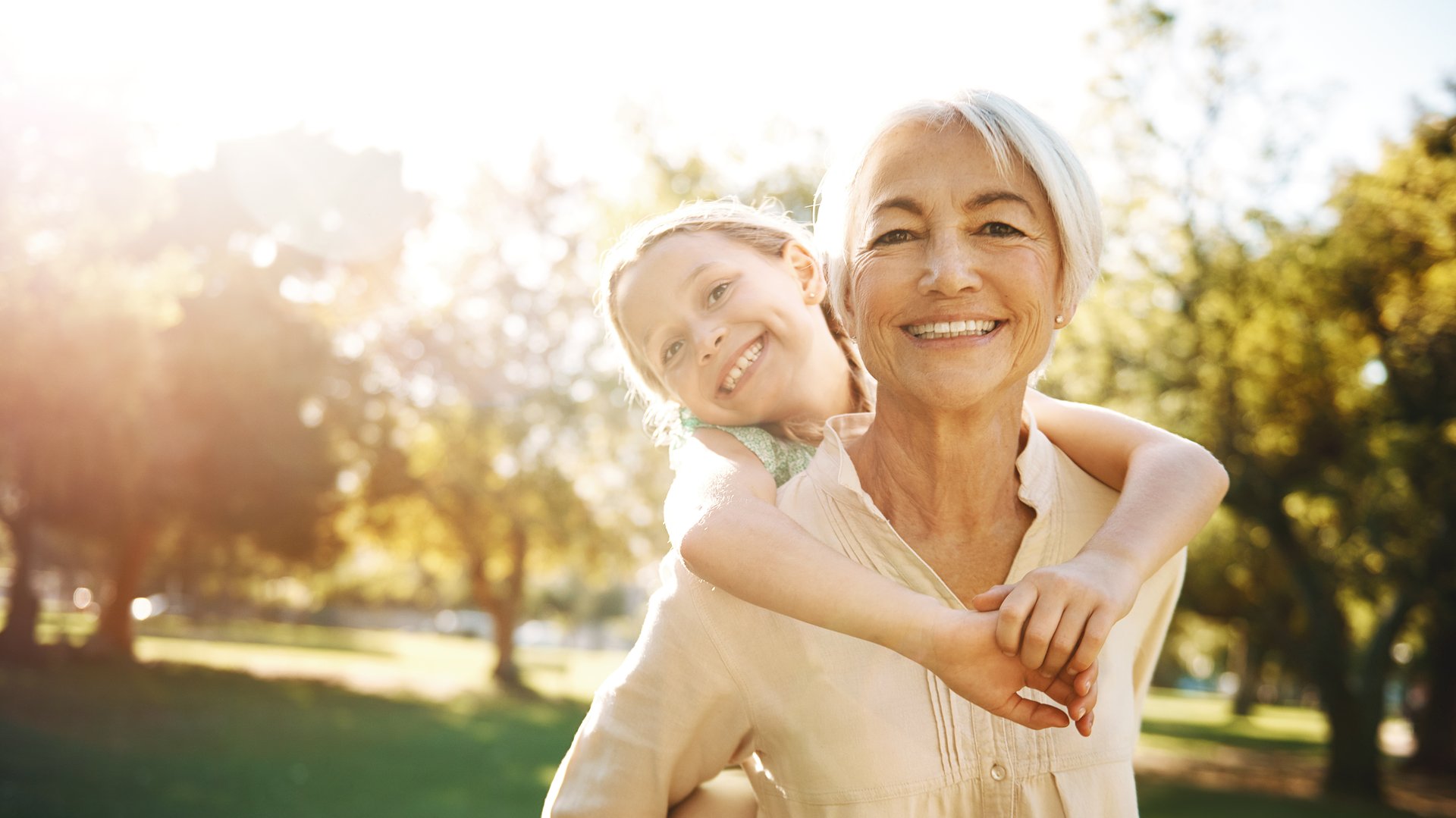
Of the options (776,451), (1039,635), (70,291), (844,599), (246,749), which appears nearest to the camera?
(1039,635)

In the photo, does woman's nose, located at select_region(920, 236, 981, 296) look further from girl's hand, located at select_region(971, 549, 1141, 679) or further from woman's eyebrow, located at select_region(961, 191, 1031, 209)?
girl's hand, located at select_region(971, 549, 1141, 679)

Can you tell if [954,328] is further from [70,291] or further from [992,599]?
[70,291]

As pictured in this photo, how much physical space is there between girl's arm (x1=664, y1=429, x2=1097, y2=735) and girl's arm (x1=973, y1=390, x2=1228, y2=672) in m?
0.05

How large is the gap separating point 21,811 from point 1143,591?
1310 centimetres

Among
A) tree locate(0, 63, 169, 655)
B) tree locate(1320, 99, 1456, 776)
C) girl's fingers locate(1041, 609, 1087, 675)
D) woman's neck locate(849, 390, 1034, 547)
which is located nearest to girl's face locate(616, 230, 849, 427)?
woman's neck locate(849, 390, 1034, 547)

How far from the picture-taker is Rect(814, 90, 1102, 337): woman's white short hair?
172cm

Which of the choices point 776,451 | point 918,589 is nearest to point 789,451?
point 776,451

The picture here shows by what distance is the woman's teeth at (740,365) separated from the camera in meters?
2.66

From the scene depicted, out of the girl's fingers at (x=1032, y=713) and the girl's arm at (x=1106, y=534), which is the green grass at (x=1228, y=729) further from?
the girl's fingers at (x=1032, y=713)

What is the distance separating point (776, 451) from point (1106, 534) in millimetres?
946

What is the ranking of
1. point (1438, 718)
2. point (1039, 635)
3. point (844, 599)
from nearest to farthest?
point (1039, 635) < point (844, 599) < point (1438, 718)

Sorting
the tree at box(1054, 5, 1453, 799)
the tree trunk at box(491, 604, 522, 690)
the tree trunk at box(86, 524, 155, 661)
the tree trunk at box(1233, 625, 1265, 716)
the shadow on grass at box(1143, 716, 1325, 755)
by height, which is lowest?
the tree trunk at box(1233, 625, 1265, 716)

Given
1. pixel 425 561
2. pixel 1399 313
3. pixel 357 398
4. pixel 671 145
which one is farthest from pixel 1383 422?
Answer: pixel 425 561

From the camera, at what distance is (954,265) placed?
5.55 ft
